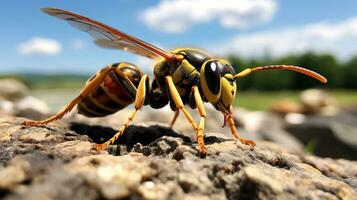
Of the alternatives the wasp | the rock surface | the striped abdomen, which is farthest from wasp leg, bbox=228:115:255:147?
the striped abdomen

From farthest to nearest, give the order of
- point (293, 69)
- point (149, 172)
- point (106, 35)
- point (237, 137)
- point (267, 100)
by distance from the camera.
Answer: point (267, 100) < point (106, 35) < point (293, 69) < point (237, 137) < point (149, 172)

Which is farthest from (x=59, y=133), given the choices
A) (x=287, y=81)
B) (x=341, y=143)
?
(x=287, y=81)

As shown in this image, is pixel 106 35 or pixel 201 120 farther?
pixel 106 35

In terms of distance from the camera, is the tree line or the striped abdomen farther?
the tree line

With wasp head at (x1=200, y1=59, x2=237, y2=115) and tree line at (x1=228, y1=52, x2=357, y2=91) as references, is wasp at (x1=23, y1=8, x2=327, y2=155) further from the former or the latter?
tree line at (x1=228, y1=52, x2=357, y2=91)

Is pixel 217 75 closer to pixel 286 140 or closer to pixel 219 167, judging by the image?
pixel 219 167

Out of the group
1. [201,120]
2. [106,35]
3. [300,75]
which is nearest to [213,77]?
[201,120]

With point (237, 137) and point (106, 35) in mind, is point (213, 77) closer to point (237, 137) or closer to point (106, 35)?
point (237, 137)
